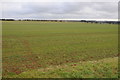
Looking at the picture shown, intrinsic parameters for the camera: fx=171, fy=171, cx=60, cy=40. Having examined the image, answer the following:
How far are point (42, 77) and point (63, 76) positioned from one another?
0.94 m

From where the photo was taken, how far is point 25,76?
789 cm

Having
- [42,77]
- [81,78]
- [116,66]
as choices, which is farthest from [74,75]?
[116,66]

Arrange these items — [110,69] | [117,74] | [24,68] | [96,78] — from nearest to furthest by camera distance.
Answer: [96,78] < [117,74] < [110,69] < [24,68]

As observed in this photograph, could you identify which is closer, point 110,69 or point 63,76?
point 63,76

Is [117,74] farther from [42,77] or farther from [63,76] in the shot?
[42,77]

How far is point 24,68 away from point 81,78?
151 inches

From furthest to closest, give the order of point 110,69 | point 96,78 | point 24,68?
point 24,68 < point 110,69 < point 96,78

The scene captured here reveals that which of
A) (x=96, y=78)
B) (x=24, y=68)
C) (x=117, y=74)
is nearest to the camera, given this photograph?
(x=96, y=78)

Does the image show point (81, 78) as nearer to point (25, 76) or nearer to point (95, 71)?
point (95, 71)

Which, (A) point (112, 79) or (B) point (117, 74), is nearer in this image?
(A) point (112, 79)

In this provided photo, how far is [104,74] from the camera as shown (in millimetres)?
8039

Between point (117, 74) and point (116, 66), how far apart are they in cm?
139

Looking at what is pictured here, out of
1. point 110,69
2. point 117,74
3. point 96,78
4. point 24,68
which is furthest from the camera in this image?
point 24,68

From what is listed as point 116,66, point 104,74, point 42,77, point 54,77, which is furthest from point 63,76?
point 116,66
